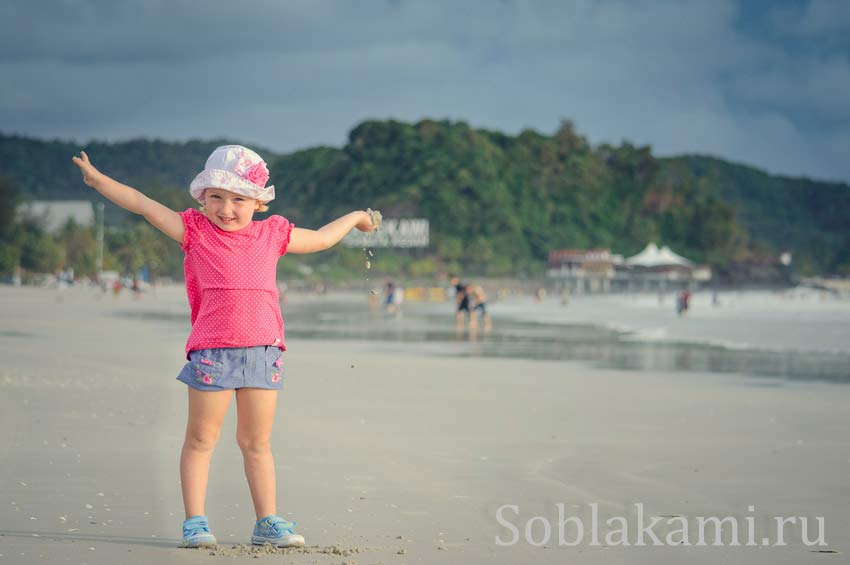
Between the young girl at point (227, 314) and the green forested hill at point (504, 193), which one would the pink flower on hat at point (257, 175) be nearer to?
the young girl at point (227, 314)

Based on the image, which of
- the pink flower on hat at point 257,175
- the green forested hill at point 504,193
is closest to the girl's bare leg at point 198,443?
the pink flower on hat at point 257,175

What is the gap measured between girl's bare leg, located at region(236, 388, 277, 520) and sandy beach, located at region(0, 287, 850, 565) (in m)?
0.24

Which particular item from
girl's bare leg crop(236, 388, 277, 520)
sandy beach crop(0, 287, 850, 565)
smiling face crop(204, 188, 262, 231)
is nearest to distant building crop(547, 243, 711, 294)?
sandy beach crop(0, 287, 850, 565)

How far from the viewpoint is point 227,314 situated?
15.1ft

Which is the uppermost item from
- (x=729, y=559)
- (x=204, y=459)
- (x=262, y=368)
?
(x=262, y=368)

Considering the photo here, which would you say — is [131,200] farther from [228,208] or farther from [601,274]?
[601,274]

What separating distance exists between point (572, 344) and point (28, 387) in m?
13.5

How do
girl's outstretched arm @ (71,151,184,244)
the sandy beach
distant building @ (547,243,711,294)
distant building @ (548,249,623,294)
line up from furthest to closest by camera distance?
distant building @ (548,249,623,294)
distant building @ (547,243,711,294)
the sandy beach
girl's outstretched arm @ (71,151,184,244)

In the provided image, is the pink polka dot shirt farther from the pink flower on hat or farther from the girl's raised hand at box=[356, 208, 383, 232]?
the girl's raised hand at box=[356, 208, 383, 232]

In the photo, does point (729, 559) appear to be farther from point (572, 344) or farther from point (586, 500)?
point (572, 344)

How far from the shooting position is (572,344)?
22.8 metres

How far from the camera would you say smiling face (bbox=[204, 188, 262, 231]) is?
4602 millimetres

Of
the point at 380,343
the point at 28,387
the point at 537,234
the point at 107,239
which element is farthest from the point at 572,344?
the point at 537,234

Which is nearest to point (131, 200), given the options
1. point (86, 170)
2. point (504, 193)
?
point (86, 170)
